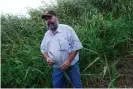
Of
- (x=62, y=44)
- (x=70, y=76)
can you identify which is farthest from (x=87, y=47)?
(x=62, y=44)

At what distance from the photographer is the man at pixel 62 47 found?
3592 mm

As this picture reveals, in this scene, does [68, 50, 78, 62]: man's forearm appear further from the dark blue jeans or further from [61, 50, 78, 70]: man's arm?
the dark blue jeans

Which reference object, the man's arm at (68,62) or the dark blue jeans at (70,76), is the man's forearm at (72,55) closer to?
the man's arm at (68,62)

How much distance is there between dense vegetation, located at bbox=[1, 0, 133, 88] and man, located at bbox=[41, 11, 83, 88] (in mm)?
533

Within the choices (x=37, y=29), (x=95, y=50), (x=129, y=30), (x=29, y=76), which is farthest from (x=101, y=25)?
(x=29, y=76)

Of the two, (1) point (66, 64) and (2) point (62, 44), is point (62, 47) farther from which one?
(1) point (66, 64)

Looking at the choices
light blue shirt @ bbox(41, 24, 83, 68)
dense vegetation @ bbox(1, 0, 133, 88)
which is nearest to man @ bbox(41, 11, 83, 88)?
light blue shirt @ bbox(41, 24, 83, 68)

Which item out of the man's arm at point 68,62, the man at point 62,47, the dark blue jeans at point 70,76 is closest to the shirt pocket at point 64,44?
the man at point 62,47

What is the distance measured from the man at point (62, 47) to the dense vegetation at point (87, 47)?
21.0 inches

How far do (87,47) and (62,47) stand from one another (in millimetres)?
1284

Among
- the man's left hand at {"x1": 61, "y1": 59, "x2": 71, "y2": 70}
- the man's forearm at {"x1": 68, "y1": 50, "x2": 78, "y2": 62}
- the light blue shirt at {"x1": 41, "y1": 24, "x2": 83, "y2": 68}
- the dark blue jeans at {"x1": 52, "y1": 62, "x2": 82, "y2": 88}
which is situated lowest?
the dark blue jeans at {"x1": 52, "y1": 62, "x2": 82, "y2": 88}

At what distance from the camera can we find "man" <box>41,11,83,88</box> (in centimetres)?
359

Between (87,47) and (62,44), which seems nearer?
(62,44)

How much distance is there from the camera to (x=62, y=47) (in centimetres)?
361
